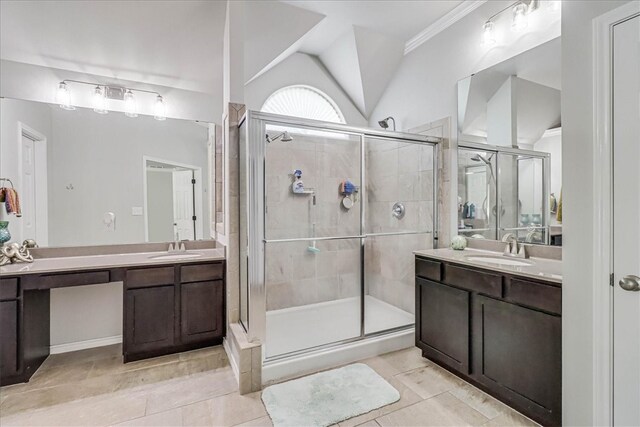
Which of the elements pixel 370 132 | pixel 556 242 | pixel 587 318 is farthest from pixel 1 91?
pixel 556 242

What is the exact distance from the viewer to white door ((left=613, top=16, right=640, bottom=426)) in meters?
1.25

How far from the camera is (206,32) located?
2.70 metres

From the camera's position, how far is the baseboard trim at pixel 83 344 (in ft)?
8.36

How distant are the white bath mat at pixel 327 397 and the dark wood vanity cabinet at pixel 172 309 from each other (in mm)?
876

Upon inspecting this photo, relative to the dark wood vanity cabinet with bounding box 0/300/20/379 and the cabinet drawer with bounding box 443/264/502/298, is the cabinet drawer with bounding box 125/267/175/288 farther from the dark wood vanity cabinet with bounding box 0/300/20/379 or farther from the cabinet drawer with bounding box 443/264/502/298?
the cabinet drawer with bounding box 443/264/502/298

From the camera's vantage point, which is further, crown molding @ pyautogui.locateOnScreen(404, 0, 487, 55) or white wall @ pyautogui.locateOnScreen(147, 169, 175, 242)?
white wall @ pyautogui.locateOnScreen(147, 169, 175, 242)

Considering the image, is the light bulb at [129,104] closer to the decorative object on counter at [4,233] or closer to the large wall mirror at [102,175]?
the large wall mirror at [102,175]

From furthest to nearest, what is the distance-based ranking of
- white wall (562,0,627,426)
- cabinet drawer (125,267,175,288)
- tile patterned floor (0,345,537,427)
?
cabinet drawer (125,267,175,288), tile patterned floor (0,345,537,427), white wall (562,0,627,426)

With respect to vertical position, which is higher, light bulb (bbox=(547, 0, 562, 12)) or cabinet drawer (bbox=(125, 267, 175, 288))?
light bulb (bbox=(547, 0, 562, 12))

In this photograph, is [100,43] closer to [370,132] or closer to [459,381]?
[370,132]

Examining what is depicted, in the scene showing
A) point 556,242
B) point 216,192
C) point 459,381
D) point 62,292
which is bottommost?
point 459,381

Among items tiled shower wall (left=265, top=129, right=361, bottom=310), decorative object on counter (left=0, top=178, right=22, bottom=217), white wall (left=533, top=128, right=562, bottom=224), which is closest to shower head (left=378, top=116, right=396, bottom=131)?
tiled shower wall (left=265, top=129, right=361, bottom=310)

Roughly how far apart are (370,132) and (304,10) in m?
1.26

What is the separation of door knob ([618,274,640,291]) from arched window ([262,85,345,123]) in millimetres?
2892
